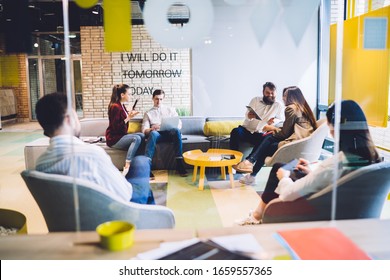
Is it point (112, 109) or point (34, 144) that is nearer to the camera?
point (112, 109)

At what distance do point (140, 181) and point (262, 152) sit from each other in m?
2.24

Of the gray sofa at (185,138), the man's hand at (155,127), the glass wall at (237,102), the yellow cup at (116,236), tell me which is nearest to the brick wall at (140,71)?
the glass wall at (237,102)

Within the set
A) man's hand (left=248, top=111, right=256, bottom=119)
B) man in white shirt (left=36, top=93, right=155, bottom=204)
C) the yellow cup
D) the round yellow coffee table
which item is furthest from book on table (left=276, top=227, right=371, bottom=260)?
man's hand (left=248, top=111, right=256, bottom=119)

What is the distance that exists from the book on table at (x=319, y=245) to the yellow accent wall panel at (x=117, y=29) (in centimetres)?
165

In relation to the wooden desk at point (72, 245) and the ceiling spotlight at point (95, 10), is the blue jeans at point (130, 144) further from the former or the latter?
the ceiling spotlight at point (95, 10)

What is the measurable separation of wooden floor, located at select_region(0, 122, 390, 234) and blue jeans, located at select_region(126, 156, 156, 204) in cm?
56

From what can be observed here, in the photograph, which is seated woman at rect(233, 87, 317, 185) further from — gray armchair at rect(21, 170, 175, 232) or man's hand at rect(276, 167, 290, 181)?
gray armchair at rect(21, 170, 175, 232)

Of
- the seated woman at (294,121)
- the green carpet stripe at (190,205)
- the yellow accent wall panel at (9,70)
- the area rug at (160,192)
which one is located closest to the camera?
the green carpet stripe at (190,205)

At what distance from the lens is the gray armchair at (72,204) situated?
73.0 inches

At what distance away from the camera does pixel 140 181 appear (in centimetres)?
269

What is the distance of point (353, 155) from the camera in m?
2.28
